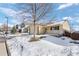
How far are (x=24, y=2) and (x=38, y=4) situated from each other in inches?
4.7

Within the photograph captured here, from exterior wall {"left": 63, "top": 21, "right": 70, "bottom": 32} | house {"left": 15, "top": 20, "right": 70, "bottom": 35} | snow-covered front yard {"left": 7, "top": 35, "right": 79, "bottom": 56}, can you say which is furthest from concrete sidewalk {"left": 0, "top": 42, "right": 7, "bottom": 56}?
exterior wall {"left": 63, "top": 21, "right": 70, "bottom": 32}

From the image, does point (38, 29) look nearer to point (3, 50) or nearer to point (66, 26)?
point (66, 26)

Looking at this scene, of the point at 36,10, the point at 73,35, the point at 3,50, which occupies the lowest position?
the point at 3,50

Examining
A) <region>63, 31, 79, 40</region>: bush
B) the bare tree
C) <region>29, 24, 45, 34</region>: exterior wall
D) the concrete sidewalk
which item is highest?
the bare tree

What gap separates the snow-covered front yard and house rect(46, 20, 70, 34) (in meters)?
0.05

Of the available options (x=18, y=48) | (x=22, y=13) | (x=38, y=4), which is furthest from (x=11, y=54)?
(x=38, y=4)

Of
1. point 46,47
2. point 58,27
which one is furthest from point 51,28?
point 46,47

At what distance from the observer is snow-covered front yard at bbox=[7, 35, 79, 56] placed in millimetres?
1355

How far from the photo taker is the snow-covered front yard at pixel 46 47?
53.4 inches

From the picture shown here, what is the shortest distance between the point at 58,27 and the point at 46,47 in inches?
7.6

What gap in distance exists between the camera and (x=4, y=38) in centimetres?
139

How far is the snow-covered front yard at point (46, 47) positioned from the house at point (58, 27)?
54 millimetres

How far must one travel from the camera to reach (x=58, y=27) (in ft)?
4.47

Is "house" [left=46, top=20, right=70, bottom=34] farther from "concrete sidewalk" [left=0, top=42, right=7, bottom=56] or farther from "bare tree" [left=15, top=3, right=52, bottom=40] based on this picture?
"concrete sidewalk" [left=0, top=42, right=7, bottom=56]
